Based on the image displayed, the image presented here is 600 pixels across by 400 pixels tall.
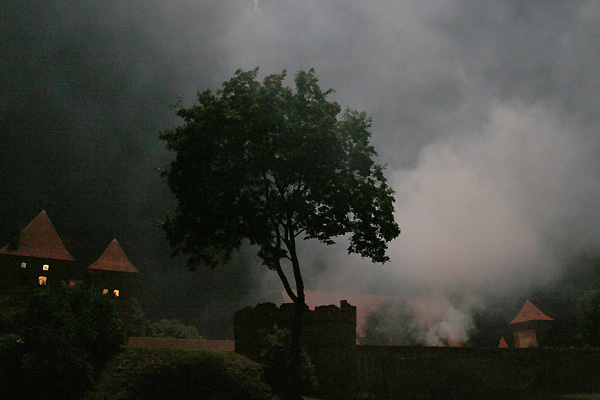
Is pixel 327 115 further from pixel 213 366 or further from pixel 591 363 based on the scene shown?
pixel 591 363

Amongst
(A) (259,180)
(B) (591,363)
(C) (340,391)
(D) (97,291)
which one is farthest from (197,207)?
(B) (591,363)

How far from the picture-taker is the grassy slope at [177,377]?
1619 cm

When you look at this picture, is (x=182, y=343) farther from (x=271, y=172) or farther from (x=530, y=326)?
(x=530, y=326)

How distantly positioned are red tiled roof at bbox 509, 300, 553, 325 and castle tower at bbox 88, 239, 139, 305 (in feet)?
240

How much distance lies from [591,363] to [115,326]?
3721 centimetres

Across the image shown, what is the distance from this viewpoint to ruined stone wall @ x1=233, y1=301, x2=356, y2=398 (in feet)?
83.1

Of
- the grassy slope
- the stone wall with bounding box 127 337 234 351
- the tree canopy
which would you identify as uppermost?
the tree canopy

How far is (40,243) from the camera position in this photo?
75.9 meters

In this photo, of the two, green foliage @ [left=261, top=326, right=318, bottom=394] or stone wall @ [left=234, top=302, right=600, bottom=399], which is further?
stone wall @ [left=234, top=302, right=600, bottom=399]

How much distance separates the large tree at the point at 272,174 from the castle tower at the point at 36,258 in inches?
2403

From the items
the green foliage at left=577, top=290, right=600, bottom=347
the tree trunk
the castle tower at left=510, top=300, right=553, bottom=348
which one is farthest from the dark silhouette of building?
the green foliage at left=577, top=290, right=600, bottom=347

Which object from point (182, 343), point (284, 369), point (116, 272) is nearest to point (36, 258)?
point (116, 272)

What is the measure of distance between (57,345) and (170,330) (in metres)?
64.8

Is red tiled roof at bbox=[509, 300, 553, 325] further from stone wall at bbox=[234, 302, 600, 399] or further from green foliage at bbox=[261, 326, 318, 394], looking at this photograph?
green foliage at bbox=[261, 326, 318, 394]
